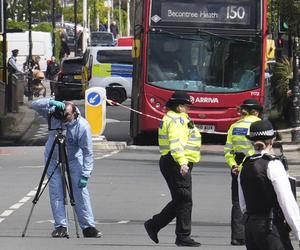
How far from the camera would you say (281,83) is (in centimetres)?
3638

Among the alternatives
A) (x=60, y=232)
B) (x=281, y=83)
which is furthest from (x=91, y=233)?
(x=281, y=83)

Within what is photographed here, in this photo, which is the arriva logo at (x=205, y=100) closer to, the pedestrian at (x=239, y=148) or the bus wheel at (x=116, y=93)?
the pedestrian at (x=239, y=148)

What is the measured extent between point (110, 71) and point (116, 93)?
0.99 m

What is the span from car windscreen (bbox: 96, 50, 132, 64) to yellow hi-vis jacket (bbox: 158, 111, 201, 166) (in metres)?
34.2

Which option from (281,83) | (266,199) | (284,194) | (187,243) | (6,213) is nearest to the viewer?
(284,194)

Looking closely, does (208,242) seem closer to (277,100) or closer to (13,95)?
(277,100)

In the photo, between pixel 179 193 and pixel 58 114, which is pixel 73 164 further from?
pixel 179 193

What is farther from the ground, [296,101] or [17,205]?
[296,101]

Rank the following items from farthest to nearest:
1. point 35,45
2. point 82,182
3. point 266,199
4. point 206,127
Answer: point 35,45 < point 206,127 < point 82,182 < point 266,199

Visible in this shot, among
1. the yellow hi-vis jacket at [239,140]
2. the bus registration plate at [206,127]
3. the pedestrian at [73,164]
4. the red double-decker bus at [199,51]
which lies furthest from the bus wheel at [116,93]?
the yellow hi-vis jacket at [239,140]

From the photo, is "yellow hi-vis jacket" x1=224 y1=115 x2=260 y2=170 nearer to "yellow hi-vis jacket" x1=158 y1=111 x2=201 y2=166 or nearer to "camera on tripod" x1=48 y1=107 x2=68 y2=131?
"yellow hi-vis jacket" x1=158 y1=111 x2=201 y2=166

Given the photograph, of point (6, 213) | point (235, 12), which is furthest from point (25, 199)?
point (235, 12)

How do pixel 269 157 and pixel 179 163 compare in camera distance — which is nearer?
pixel 269 157

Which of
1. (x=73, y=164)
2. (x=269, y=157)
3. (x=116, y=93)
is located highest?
(x=269, y=157)
